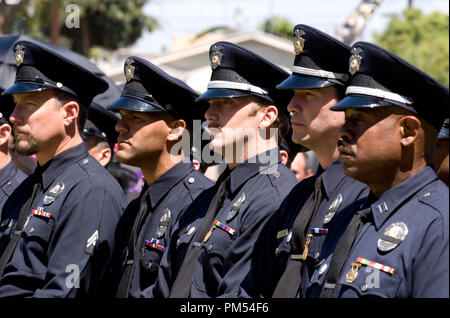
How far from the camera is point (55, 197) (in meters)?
5.19

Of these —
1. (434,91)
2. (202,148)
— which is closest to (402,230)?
(434,91)

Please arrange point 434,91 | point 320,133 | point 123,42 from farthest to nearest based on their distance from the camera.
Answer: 1. point 123,42
2. point 320,133
3. point 434,91

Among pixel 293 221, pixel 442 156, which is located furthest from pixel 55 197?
pixel 442 156

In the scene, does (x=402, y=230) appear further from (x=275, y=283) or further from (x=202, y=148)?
(x=202, y=148)

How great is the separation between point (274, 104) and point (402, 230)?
174cm

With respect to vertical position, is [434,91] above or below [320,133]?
above

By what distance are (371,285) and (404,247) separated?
207 millimetres

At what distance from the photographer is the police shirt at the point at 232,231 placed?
4.38 metres

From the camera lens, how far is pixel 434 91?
3635mm

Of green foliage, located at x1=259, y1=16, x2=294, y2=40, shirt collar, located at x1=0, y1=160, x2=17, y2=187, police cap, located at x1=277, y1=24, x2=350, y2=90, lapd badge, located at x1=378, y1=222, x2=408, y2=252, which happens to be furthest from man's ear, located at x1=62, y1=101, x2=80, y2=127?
green foliage, located at x1=259, y1=16, x2=294, y2=40

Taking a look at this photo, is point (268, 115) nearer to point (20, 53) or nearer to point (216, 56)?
point (216, 56)

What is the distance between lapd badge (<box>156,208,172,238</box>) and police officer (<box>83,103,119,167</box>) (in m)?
1.69

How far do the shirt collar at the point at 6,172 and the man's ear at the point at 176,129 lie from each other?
1.78 m

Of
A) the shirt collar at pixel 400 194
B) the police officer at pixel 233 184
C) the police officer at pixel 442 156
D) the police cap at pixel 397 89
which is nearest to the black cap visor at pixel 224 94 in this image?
the police officer at pixel 233 184
